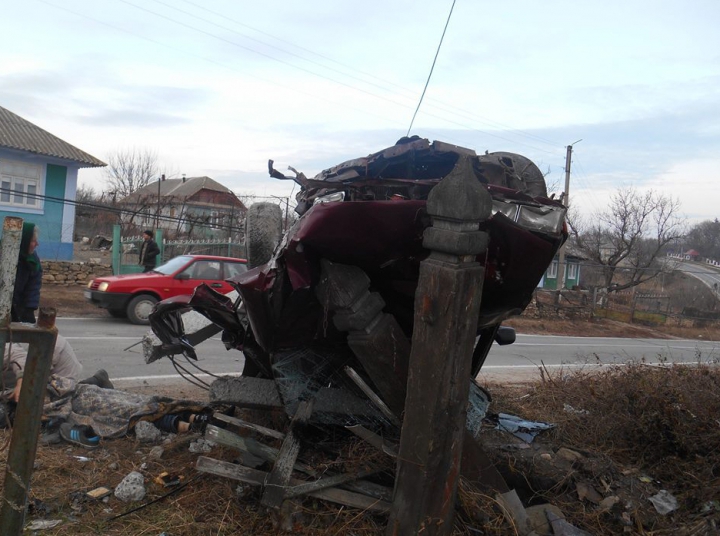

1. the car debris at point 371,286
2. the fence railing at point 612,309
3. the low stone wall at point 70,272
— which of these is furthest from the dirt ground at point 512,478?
the fence railing at point 612,309

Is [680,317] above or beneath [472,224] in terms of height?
beneath

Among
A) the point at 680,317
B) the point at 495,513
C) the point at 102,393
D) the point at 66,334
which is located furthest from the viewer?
the point at 680,317

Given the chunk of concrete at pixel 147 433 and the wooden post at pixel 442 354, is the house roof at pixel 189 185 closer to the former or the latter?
the chunk of concrete at pixel 147 433

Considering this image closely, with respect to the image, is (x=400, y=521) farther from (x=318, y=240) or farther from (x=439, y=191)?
(x=439, y=191)

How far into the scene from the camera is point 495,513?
132 inches

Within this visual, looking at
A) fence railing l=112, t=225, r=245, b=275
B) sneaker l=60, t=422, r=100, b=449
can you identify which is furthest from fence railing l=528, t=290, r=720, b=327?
sneaker l=60, t=422, r=100, b=449

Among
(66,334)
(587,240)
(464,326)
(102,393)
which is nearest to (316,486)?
(464,326)

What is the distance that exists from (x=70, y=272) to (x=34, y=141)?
7.16 m

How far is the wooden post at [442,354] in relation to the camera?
287cm

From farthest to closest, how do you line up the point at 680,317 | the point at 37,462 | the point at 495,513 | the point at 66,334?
the point at 680,317 → the point at 66,334 → the point at 37,462 → the point at 495,513

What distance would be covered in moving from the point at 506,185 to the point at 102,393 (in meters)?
3.86

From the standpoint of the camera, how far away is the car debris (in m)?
3.07

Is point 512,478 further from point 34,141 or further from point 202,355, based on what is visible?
point 34,141

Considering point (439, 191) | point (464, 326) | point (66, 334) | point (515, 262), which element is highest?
point (439, 191)
